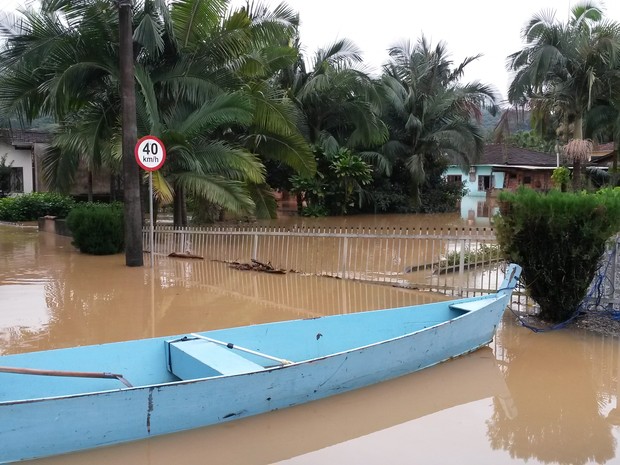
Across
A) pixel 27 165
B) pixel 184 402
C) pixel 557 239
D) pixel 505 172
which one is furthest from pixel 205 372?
pixel 505 172

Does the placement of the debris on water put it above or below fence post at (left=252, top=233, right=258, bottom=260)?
below

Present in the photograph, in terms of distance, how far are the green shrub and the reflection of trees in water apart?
10.5 metres

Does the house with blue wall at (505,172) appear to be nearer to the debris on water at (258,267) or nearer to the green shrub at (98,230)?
the green shrub at (98,230)

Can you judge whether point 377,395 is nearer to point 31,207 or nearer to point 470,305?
point 470,305

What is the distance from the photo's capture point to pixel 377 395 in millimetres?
5164

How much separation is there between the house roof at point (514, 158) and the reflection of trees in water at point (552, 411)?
36950 mm

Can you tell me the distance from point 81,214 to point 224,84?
16.5 ft

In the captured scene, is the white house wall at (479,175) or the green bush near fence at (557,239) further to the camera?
the white house wall at (479,175)

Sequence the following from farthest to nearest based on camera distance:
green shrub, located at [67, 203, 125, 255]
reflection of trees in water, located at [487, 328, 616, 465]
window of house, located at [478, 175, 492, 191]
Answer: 1. window of house, located at [478, 175, 492, 191]
2. green shrub, located at [67, 203, 125, 255]
3. reflection of trees in water, located at [487, 328, 616, 465]

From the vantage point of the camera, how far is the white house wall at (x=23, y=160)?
30.7 m

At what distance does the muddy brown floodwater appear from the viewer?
416cm

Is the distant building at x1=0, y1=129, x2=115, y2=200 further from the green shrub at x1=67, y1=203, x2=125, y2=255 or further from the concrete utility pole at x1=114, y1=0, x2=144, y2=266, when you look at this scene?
the concrete utility pole at x1=114, y1=0, x2=144, y2=266

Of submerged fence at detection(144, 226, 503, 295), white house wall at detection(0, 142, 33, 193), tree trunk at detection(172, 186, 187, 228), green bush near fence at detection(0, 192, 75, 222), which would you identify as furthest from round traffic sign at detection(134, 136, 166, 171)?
white house wall at detection(0, 142, 33, 193)

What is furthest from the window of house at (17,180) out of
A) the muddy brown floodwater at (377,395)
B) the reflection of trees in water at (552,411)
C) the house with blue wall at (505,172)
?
the reflection of trees in water at (552,411)
